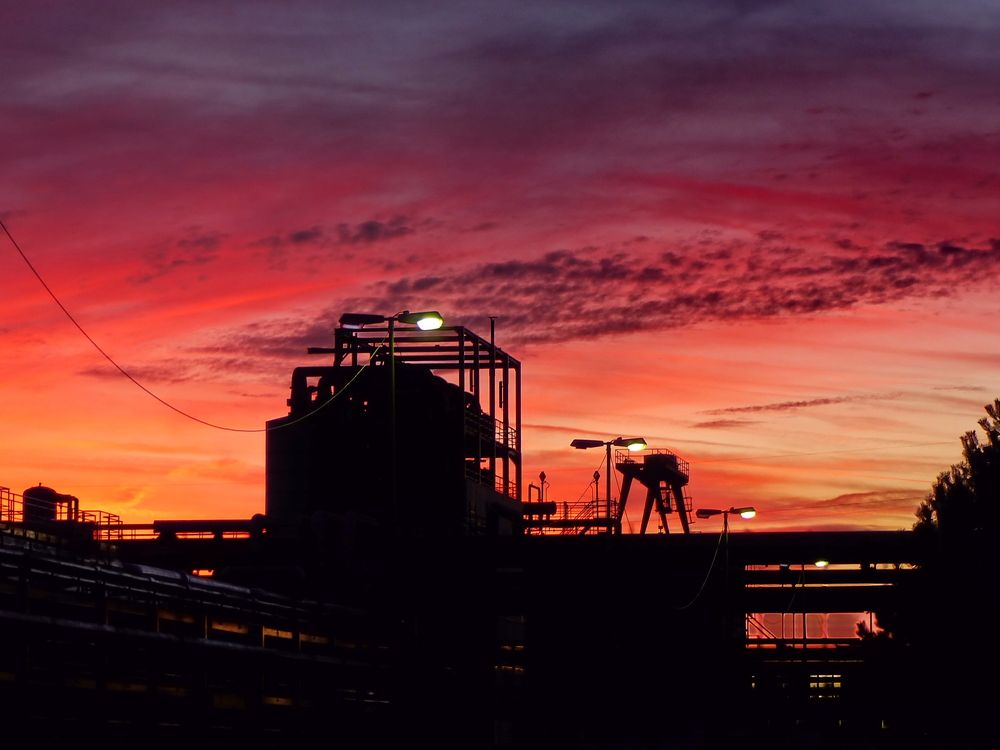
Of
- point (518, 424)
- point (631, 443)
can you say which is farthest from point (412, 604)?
point (518, 424)

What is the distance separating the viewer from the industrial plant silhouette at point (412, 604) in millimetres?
24078

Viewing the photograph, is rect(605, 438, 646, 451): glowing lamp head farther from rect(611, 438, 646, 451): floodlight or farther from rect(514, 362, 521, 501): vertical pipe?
rect(514, 362, 521, 501): vertical pipe

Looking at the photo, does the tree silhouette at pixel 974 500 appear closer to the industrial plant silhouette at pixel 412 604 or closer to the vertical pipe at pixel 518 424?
the industrial plant silhouette at pixel 412 604

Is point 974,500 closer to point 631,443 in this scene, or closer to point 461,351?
point 631,443

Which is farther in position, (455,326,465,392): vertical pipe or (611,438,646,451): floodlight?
(455,326,465,392): vertical pipe

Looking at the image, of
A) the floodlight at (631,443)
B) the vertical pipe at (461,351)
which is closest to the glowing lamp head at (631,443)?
the floodlight at (631,443)

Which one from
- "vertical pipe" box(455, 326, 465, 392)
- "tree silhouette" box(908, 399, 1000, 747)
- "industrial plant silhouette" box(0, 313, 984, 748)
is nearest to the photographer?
"industrial plant silhouette" box(0, 313, 984, 748)

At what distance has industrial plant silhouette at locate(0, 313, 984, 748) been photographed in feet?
79.0

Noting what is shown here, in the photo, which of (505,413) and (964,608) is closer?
(964,608)

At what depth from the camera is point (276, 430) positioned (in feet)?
206

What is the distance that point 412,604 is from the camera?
44406 mm

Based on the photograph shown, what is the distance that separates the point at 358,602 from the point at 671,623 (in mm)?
25790

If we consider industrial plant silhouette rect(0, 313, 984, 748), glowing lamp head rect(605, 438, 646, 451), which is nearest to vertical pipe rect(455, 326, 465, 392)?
industrial plant silhouette rect(0, 313, 984, 748)

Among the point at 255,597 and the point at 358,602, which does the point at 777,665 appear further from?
the point at 255,597
